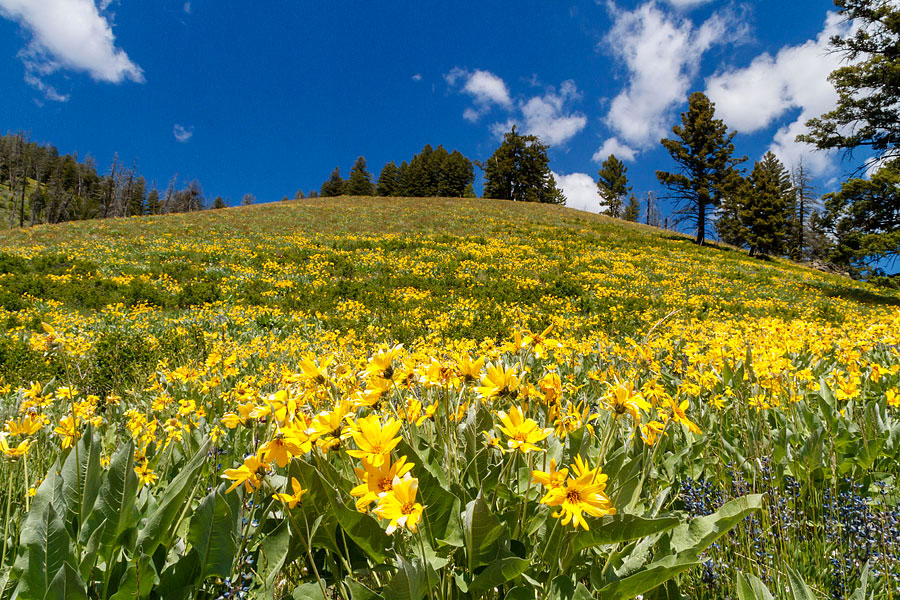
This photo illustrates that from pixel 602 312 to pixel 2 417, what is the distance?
9.36m

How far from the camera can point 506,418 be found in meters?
1.12

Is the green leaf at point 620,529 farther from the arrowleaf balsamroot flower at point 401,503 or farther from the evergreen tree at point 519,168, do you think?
the evergreen tree at point 519,168

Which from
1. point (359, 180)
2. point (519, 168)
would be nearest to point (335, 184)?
point (359, 180)

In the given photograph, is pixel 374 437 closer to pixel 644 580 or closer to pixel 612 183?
pixel 644 580

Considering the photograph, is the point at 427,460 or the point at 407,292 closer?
the point at 427,460

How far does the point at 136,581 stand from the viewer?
3.64 feet

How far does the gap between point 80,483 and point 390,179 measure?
6670 centimetres

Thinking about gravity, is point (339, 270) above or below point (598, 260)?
below

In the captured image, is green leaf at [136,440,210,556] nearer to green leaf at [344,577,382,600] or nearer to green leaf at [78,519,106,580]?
green leaf at [78,519,106,580]

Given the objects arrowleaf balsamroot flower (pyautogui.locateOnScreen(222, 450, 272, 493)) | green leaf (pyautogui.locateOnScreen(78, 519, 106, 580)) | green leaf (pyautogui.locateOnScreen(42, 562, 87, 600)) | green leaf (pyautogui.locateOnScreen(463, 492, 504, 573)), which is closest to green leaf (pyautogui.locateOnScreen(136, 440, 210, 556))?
green leaf (pyautogui.locateOnScreen(78, 519, 106, 580))

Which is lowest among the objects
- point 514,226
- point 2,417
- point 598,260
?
point 2,417

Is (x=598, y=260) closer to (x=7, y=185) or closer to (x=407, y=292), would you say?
(x=407, y=292)

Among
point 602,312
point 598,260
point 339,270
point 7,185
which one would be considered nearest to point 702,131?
point 598,260

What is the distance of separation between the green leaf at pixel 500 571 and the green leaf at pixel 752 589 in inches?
23.3
